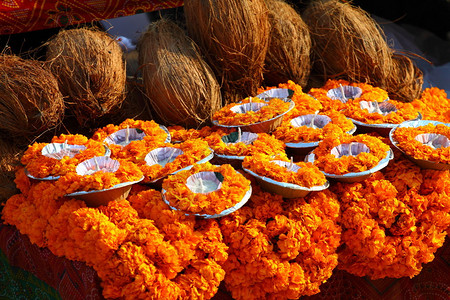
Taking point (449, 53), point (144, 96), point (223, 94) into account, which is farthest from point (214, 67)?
point (449, 53)

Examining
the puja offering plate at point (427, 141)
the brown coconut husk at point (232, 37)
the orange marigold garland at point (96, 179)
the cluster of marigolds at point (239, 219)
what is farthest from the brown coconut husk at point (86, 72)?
the puja offering plate at point (427, 141)

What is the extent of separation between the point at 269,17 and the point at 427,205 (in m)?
1.23

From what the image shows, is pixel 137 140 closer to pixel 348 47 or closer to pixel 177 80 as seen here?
pixel 177 80

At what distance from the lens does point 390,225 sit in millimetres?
1425

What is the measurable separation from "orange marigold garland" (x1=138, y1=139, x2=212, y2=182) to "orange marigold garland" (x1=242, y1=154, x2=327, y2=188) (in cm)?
18

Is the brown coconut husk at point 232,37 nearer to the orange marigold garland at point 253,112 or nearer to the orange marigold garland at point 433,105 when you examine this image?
the orange marigold garland at point 253,112

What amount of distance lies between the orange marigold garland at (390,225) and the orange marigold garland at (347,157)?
0.26 feet

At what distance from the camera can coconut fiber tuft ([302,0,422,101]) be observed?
2.21m

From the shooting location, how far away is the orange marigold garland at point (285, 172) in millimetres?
1337

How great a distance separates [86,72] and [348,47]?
4.25 feet

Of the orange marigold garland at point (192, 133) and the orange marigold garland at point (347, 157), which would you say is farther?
the orange marigold garland at point (192, 133)

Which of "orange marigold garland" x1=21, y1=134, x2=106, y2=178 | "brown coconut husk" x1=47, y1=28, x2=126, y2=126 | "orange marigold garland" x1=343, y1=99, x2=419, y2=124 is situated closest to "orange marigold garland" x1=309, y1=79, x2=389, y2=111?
"orange marigold garland" x1=343, y1=99, x2=419, y2=124

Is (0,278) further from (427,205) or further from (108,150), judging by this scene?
(427,205)

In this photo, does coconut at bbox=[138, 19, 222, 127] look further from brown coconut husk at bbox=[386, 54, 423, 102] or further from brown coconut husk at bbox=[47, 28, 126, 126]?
brown coconut husk at bbox=[386, 54, 423, 102]
